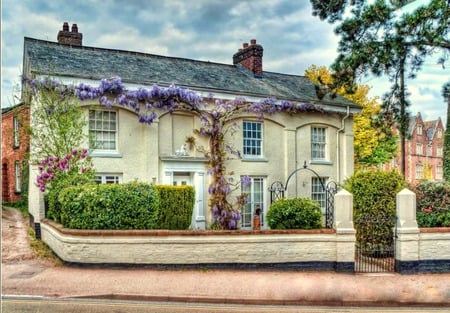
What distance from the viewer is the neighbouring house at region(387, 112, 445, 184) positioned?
205 ft

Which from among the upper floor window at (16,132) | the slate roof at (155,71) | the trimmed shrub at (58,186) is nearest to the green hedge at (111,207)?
the trimmed shrub at (58,186)

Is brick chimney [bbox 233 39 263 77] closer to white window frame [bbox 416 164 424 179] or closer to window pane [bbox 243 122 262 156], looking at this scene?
window pane [bbox 243 122 262 156]

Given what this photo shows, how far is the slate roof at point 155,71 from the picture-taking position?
17.6m

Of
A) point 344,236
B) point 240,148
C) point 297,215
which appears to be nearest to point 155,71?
point 240,148

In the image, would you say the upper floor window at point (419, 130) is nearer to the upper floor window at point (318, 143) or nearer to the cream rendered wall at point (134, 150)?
the upper floor window at point (318, 143)

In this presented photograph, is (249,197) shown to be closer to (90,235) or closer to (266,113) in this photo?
(266,113)

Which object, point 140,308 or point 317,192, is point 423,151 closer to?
point 317,192

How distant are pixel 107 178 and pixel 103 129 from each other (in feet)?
6.51

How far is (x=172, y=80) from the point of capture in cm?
1956

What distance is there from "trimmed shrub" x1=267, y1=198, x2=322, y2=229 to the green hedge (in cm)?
362

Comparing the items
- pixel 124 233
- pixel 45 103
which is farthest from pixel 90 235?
pixel 45 103

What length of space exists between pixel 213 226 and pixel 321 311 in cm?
1037

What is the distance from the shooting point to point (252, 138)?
68.7 ft

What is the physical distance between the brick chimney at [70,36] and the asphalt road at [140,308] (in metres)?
14.5
